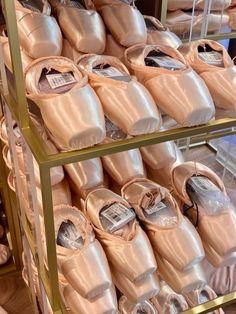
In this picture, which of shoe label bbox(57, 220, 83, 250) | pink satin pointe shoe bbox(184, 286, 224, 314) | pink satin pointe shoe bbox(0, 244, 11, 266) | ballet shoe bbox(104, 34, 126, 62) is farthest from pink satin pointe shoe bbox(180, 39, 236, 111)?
pink satin pointe shoe bbox(0, 244, 11, 266)

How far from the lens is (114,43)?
2.69 feet

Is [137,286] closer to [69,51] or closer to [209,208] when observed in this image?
[209,208]

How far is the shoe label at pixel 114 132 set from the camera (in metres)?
0.68

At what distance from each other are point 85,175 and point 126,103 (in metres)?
0.23

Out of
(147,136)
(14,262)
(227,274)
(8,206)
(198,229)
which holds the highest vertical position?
(147,136)

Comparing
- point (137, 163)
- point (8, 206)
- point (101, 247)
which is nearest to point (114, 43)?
point (137, 163)

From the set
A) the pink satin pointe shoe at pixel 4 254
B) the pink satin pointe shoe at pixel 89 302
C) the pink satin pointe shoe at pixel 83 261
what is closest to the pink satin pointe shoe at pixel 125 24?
the pink satin pointe shoe at pixel 83 261

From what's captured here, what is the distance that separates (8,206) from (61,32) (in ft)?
2.18

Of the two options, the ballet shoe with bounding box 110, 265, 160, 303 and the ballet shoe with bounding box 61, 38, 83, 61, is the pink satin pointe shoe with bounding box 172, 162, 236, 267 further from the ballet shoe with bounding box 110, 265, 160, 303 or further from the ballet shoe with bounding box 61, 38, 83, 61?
the ballet shoe with bounding box 61, 38, 83, 61

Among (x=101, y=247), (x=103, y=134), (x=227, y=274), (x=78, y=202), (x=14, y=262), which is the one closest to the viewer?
(x=103, y=134)

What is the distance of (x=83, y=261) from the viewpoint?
0.72 metres

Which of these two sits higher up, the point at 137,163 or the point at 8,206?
the point at 137,163

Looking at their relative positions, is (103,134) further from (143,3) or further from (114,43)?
(143,3)

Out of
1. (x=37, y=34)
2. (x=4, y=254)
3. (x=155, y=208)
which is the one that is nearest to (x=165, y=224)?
(x=155, y=208)
